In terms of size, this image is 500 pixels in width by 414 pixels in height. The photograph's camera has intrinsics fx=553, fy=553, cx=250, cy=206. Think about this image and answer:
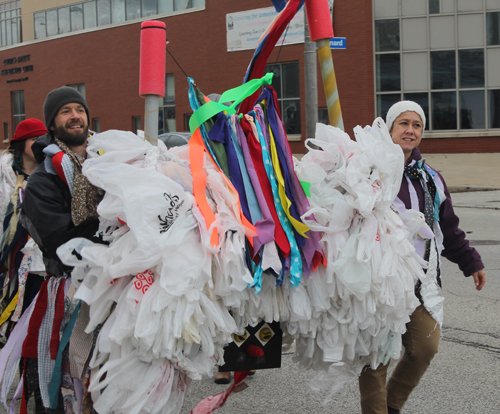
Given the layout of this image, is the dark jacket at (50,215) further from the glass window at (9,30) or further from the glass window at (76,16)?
the glass window at (9,30)

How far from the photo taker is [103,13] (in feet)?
90.5

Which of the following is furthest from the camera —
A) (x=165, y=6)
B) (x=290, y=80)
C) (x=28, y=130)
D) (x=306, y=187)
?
(x=165, y=6)

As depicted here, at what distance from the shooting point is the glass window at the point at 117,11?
87.9 ft

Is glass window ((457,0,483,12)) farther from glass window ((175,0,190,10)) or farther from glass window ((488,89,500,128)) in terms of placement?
glass window ((175,0,190,10))

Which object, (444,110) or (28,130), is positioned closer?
(28,130)

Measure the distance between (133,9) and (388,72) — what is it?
1298 centimetres

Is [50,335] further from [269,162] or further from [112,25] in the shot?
[112,25]

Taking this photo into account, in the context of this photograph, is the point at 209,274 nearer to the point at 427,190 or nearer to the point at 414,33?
the point at 427,190

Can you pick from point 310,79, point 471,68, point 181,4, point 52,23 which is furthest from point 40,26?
point 310,79

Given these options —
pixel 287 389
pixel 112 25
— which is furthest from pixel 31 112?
pixel 287 389

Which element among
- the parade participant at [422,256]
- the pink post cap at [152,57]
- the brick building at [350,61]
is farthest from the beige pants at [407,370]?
the brick building at [350,61]

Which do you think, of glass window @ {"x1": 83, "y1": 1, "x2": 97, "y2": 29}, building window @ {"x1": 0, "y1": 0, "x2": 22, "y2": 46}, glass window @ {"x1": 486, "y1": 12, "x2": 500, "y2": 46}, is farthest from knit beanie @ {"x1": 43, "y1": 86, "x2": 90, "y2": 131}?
building window @ {"x1": 0, "y1": 0, "x2": 22, "y2": 46}

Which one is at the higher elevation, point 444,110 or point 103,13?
point 103,13

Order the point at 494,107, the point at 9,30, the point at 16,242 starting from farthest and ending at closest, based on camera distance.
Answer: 1. the point at 9,30
2. the point at 494,107
3. the point at 16,242
